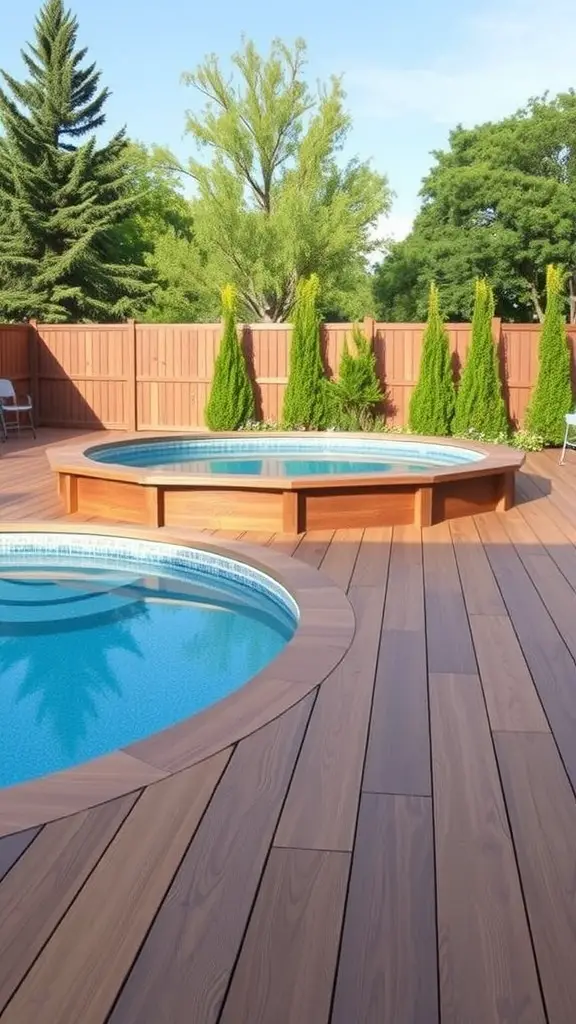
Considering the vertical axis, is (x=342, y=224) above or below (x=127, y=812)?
above

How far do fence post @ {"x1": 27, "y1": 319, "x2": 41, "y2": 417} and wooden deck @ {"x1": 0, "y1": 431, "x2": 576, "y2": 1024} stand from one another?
11.4m

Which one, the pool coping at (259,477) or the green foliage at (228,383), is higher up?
the green foliage at (228,383)

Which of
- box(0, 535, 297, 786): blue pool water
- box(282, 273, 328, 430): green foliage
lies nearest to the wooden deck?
box(0, 535, 297, 786): blue pool water

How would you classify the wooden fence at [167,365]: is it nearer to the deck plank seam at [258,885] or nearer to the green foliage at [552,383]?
the green foliage at [552,383]

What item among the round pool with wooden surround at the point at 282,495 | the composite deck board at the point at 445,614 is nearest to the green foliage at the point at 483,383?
the round pool with wooden surround at the point at 282,495

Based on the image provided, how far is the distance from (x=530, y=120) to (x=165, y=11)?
60.7 ft

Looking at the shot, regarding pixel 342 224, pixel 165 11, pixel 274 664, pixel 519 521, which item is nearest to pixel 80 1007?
pixel 274 664

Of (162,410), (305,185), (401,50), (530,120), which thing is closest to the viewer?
(162,410)

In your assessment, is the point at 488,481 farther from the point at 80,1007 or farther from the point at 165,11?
the point at 165,11

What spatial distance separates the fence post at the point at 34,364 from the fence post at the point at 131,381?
142 cm

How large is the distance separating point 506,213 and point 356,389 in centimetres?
1595

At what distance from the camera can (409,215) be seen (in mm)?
30047

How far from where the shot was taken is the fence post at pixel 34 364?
13664mm

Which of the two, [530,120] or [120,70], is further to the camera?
[530,120]
